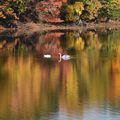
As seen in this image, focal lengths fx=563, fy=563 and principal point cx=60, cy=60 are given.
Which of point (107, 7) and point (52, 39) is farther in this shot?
point (107, 7)

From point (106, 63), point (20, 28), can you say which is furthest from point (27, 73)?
point (20, 28)

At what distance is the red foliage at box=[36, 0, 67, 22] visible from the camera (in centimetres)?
5756

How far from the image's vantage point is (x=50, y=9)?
58.3 meters

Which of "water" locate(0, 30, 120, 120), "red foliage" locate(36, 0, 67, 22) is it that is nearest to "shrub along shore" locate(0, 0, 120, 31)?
"red foliage" locate(36, 0, 67, 22)

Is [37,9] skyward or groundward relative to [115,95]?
skyward

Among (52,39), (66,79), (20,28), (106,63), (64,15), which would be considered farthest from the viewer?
(64,15)

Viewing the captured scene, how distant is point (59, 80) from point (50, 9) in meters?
31.3

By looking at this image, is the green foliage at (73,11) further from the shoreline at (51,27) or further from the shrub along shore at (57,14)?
the shoreline at (51,27)

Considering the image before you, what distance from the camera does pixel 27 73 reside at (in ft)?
98.1

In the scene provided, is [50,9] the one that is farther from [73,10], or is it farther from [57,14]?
[73,10]

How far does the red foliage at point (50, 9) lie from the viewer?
5756cm

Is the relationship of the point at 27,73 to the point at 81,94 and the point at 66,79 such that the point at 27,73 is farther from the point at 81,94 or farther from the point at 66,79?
the point at 81,94

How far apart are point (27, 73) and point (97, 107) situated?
9215 millimetres

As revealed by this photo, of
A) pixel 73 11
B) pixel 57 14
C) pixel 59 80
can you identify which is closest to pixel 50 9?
pixel 57 14
